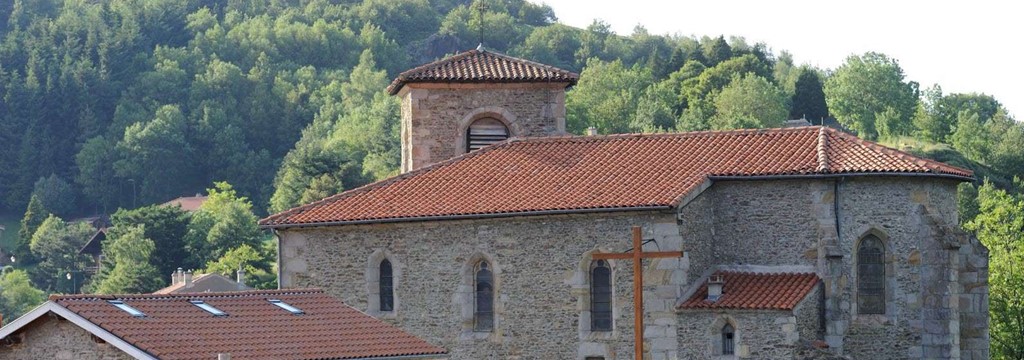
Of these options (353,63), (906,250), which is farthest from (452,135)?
(353,63)

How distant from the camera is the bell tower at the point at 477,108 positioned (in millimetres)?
53531

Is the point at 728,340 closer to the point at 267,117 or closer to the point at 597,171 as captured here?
the point at 597,171

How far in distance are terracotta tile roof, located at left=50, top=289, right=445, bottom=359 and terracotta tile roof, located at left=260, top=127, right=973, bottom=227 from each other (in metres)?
5.32

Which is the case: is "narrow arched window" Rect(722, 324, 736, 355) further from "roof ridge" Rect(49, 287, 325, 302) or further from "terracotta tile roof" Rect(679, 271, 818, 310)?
"roof ridge" Rect(49, 287, 325, 302)

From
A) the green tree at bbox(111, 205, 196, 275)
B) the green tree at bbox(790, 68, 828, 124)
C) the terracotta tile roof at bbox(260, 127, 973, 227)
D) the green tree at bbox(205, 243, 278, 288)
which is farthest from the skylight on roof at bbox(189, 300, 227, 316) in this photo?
the green tree at bbox(790, 68, 828, 124)

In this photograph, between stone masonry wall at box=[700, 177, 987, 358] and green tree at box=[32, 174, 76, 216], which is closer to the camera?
stone masonry wall at box=[700, 177, 987, 358]

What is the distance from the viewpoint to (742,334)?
148 ft

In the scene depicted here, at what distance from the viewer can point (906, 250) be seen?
46531 millimetres

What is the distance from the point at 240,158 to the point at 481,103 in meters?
114

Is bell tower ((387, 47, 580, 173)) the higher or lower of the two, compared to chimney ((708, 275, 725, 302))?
higher

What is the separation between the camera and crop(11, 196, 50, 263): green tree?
14154 cm

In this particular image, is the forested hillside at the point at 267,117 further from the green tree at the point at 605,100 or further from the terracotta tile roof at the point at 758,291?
the terracotta tile roof at the point at 758,291

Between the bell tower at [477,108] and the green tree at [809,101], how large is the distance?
69166mm

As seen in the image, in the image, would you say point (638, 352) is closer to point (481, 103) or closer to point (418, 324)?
point (418, 324)
